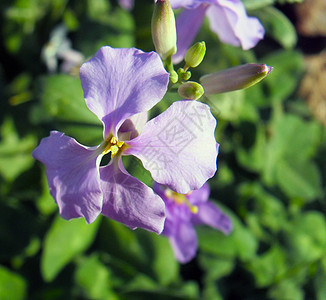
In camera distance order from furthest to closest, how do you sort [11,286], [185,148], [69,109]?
[11,286] → [69,109] → [185,148]

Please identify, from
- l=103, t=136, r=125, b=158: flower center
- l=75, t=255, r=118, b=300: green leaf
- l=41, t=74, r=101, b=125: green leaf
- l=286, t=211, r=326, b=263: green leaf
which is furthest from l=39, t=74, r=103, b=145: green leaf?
l=286, t=211, r=326, b=263: green leaf

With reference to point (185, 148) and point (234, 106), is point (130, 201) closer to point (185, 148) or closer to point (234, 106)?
point (185, 148)

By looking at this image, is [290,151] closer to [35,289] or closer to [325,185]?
[325,185]

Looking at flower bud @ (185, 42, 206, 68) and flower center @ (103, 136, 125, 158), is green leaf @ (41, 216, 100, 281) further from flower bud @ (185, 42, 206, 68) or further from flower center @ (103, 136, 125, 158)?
flower bud @ (185, 42, 206, 68)

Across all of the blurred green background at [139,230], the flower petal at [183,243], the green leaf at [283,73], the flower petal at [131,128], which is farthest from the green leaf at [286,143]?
the flower petal at [131,128]

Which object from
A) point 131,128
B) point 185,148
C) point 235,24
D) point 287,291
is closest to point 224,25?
point 235,24

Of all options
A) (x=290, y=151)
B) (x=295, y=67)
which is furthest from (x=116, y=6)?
(x=290, y=151)

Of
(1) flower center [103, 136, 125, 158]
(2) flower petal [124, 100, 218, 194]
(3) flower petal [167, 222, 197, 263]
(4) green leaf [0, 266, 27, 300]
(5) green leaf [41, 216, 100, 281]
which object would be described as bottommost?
(4) green leaf [0, 266, 27, 300]

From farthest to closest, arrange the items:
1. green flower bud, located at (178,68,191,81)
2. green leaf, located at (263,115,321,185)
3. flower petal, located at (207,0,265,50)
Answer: green leaf, located at (263,115,321,185)
flower petal, located at (207,0,265,50)
green flower bud, located at (178,68,191,81)
